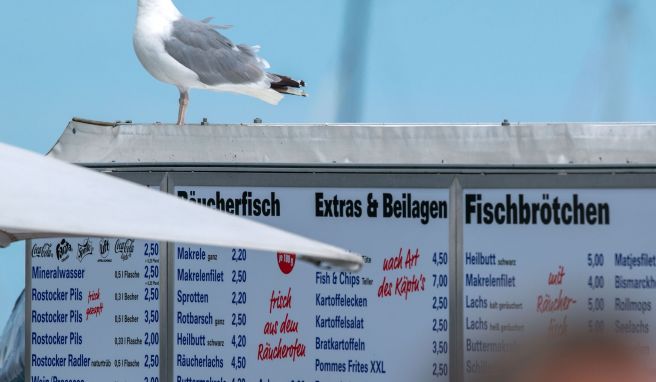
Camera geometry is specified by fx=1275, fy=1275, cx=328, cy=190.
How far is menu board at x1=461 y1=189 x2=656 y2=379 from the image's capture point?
8062 millimetres

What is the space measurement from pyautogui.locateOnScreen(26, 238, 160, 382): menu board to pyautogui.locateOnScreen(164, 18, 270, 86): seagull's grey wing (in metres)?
2.11

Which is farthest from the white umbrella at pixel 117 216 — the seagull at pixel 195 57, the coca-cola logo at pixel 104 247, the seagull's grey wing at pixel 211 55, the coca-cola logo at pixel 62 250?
the seagull's grey wing at pixel 211 55

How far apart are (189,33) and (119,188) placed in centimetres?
545

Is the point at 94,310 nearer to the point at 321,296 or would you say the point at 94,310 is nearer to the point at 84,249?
the point at 84,249

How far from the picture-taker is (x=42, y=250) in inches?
370

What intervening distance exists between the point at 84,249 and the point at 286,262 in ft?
5.22

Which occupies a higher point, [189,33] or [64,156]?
[189,33]

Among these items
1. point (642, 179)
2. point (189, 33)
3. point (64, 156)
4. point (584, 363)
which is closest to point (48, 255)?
point (64, 156)

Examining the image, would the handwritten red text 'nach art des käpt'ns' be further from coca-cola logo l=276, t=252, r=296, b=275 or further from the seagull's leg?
the seagull's leg

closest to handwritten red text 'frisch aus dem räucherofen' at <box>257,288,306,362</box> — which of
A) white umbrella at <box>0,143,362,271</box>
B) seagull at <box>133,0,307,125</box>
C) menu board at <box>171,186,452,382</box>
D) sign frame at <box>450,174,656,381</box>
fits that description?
menu board at <box>171,186,452,382</box>

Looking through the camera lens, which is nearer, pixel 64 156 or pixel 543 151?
pixel 543 151

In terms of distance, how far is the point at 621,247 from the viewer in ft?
26.6

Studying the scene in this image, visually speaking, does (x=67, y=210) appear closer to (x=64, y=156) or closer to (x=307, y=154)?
(x=307, y=154)

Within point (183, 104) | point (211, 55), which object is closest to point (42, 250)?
point (183, 104)
